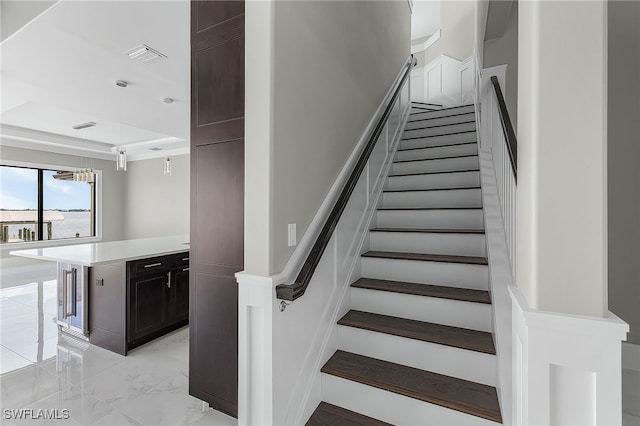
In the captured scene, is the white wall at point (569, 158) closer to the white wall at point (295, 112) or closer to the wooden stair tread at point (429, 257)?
the white wall at point (295, 112)

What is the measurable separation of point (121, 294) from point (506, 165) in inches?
132

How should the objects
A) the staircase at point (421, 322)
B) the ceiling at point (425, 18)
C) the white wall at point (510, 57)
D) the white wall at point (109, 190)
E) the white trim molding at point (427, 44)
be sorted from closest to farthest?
the staircase at point (421, 322)
the white wall at point (510, 57)
the ceiling at point (425, 18)
the white trim molding at point (427, 44)
the white wall at point (109, 190)

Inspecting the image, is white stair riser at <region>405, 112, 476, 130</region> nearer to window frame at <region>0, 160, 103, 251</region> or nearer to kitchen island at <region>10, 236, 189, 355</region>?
kitchen island at <region>10, 236, 189, 355</region>

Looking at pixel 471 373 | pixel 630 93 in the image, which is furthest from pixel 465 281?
pixel 630 93

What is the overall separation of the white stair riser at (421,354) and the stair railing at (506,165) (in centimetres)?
56

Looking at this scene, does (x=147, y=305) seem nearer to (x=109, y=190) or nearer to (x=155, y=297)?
(x=155, y=297)

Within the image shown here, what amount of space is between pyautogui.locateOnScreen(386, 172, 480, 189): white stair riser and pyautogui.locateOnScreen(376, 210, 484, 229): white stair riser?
482mm

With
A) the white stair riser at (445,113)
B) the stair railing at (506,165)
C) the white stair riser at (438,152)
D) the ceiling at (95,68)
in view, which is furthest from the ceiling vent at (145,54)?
the white stair riser at (445,113)

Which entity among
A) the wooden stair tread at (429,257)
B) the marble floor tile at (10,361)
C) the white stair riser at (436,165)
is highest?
the white stair riser at (436,165)

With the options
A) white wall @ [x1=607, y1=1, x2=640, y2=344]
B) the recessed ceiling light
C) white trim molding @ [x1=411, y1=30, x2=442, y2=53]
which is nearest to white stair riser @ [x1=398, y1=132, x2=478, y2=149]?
white wall @ [x1=607, y1=1, x2=640, y2=344]

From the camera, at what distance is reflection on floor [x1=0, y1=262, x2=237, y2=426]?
6.84 ft

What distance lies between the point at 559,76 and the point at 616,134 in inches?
95.1

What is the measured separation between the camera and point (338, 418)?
1704mm

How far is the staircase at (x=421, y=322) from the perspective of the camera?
1627 mm
